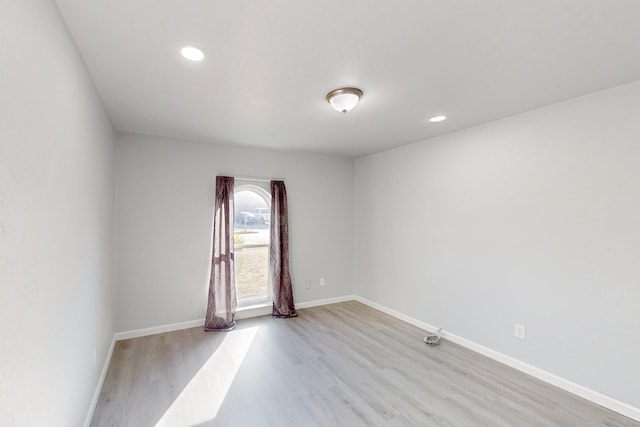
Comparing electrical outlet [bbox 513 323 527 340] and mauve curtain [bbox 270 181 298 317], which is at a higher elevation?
mauve curtain [bbox 270 181 298 317]

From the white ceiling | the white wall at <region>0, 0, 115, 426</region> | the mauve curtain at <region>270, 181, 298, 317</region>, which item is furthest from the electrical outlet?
the white wall at <region>0, 0, 115, 426</region>

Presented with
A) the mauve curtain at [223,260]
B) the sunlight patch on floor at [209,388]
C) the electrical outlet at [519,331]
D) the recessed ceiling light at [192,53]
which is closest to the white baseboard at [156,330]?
the mauve curtain at [223,260]

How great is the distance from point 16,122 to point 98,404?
228cm

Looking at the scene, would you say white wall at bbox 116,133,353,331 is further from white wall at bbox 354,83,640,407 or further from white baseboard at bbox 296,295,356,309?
white wall at bbox 354,83,640,407

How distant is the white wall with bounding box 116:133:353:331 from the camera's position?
137 inches

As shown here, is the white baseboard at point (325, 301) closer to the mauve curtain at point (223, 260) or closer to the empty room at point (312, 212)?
the empty room at point (312, 212)

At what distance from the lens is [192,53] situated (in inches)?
70.5

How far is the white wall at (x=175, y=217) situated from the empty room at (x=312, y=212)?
26 millimetres

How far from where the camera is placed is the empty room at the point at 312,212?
4.59ft

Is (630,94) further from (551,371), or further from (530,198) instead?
(551,371)

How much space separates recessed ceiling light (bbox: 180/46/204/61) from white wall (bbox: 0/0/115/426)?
22.1 inches

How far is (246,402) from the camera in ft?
7.63

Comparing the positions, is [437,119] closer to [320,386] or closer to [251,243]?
[320,386]

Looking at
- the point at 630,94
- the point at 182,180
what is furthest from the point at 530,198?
the point at 182,180
